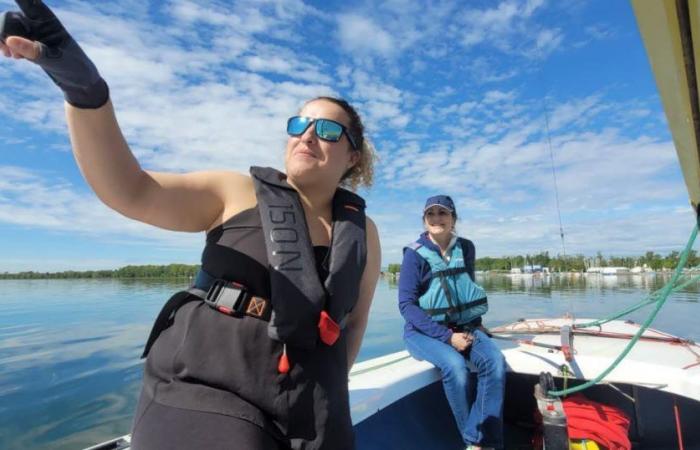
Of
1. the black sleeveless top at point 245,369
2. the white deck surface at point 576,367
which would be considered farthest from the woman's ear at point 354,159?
the white deck surface at point 576,367

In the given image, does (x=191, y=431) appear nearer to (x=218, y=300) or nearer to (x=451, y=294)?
(x=218, y=300)

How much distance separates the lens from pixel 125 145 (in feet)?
3.10

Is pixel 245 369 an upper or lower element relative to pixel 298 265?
lower

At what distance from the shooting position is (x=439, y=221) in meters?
3.54

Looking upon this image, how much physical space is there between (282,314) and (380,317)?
627 inches

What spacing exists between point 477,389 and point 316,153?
2.25m

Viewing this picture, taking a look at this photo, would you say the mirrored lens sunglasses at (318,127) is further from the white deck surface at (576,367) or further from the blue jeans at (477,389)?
the blue jeans at (477,389)

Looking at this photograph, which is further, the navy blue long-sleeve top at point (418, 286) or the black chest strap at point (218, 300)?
the navy blue long-sleeve top at point (418, 286)

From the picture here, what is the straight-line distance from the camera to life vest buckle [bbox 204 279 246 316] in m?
1.13

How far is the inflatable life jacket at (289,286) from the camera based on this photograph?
3.74ft

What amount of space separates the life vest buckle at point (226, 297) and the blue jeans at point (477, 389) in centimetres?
215

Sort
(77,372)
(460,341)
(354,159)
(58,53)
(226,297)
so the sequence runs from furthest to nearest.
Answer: (77,372)
(460,341)
(354,159)
(226,297)
(58,53)

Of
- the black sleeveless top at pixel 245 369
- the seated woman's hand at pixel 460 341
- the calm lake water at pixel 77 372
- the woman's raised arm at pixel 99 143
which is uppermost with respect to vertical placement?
the woman's raised arm at pixel 99 143

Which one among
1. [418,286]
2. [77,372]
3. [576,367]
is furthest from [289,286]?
[77,372]
